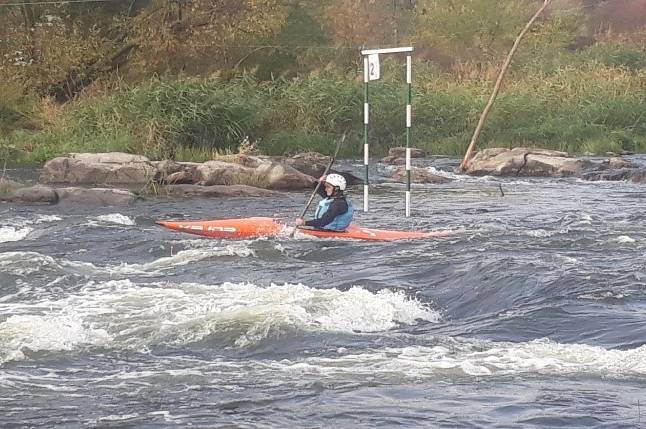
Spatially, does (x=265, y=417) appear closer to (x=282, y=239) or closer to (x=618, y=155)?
(x=282, y=239)

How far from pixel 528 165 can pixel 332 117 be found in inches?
178

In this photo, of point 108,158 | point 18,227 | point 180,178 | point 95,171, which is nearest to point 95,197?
point 18,227

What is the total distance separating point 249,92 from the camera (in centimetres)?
2117

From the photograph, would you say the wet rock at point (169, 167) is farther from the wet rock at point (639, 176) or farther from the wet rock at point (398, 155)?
the wet rock at point (639, 176)

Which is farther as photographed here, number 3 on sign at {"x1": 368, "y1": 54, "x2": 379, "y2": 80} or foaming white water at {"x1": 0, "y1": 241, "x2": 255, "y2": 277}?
number 3 on sign at {"x1": 368, "y1": 54, "x2": 379, "y2": 80}

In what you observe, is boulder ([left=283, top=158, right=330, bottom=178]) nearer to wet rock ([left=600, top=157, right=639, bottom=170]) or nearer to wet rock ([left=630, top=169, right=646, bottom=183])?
wet rock ([left=600, top=157, right=639, bottom=170])

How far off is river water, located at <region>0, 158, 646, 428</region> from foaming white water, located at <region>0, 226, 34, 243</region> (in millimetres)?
42

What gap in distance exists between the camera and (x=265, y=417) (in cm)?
479

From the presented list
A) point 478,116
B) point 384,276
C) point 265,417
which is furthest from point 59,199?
point 478,116

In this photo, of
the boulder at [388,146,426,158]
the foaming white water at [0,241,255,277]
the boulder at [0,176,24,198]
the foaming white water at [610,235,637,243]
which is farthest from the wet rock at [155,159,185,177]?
the foaming white water at [610,235,637,243]

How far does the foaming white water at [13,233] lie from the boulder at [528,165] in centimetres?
919

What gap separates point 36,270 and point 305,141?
12157mm

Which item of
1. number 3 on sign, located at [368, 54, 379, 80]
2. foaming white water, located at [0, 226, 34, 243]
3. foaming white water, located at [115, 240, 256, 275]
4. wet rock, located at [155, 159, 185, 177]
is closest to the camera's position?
foaming white water, located at [115, 240, 256, 275]

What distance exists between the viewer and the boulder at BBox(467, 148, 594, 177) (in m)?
17.9
